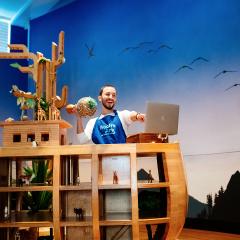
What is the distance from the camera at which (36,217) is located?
2.44 m

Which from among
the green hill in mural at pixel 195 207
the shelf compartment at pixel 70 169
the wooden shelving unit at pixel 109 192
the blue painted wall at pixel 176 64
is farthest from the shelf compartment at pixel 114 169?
the green hill in mural at pixel 195 207

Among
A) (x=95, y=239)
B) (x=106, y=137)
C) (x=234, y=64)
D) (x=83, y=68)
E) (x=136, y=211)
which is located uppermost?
(x=83, y=68)

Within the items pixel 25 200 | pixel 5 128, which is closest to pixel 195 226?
pixel 25 200

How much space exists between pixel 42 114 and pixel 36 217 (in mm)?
715

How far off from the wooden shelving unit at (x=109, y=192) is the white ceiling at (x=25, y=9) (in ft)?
15.0

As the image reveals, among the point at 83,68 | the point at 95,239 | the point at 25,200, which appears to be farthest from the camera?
the point at 83,68

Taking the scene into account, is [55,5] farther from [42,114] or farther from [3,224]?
[3,224]

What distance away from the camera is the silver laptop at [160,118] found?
7.72 feet

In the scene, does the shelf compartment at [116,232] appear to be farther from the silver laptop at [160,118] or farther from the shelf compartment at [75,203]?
the silver laptop at [160,118]

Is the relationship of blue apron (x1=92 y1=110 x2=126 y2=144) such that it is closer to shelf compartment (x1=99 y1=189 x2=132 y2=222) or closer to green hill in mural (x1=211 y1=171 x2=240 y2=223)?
shelf compartment (x1=99 y1=189 x2=132 y2=222)

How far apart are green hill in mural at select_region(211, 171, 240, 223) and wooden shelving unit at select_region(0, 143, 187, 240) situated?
2.25 meters

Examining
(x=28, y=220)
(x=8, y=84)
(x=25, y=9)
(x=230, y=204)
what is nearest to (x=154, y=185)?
(x=28, y=220)

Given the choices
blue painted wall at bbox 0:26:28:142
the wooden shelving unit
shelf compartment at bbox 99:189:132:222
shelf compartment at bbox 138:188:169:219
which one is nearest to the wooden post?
the wooden shelving unit

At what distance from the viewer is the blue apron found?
2.79 meters
